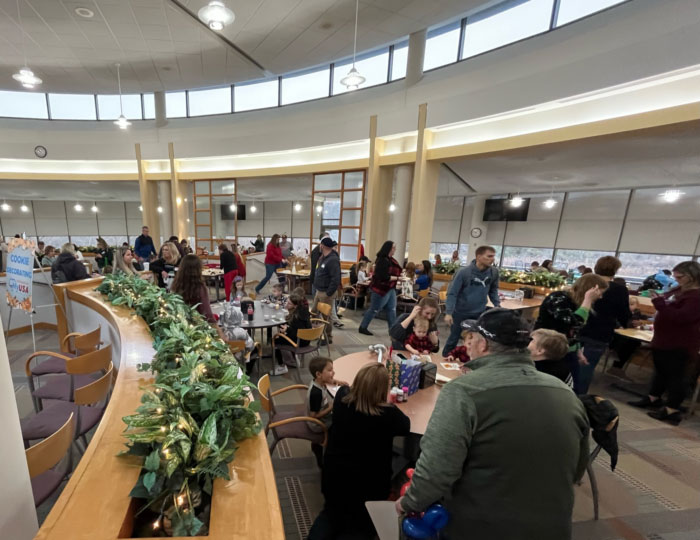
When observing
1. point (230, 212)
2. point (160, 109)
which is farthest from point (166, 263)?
point (230, 212)

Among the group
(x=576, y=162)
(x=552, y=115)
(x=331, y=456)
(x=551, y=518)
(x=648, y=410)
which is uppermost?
(x=552, y=115)

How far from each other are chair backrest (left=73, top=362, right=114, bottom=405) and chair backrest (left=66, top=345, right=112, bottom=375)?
0.39m

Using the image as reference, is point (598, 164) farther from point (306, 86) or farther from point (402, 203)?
point (306, 86)

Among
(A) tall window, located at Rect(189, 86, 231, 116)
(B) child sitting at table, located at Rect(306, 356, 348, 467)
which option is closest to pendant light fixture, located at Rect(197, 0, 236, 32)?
(B) child sitting at table, located at Rect(306, 356, 348, 467)

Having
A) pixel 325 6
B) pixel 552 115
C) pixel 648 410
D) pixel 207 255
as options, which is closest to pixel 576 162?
pixel 552 115

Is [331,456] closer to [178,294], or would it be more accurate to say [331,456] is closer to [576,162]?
[178,294]

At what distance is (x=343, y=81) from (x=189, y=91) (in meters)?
8.00

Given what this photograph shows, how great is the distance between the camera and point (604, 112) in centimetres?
486

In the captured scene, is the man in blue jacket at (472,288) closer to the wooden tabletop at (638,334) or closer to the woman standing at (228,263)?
the wooden tabletop at (638,334)

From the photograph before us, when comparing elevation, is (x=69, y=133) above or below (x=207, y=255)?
above

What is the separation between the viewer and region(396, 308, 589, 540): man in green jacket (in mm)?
1029

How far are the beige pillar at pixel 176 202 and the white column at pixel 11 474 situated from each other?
11109 millimetres

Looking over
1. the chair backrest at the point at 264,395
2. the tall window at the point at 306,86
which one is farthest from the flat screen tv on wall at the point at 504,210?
the chair backrest at the point at 264,395

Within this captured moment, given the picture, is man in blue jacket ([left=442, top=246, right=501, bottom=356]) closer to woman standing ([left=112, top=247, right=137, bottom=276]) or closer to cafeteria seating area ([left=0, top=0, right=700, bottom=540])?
cafeteria seating area ([left=0, top=0, right=700, bottom=540])
